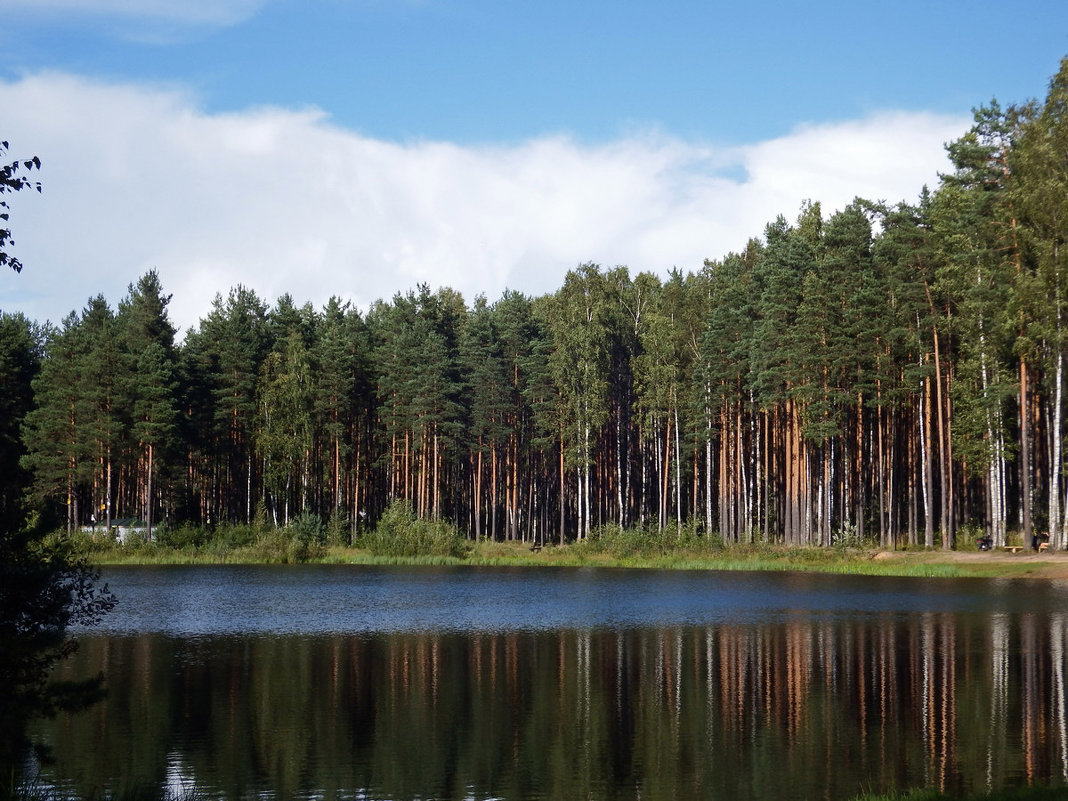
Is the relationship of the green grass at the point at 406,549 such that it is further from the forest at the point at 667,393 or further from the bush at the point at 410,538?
the forest at the point at 667,393

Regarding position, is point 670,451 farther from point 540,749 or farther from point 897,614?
point 540,749

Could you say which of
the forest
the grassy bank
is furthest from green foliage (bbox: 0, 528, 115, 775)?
the grassy bank

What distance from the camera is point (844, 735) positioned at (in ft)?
65.3

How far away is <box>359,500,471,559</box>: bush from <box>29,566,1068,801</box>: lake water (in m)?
28.6

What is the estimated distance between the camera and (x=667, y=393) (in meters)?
82.9

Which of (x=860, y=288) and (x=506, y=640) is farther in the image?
(x=860, y=288)

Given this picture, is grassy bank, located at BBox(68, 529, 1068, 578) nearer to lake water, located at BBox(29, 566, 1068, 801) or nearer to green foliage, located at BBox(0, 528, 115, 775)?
lake water, located at BBox(29, 566, 1068, 801)

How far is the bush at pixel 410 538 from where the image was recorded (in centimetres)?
7312

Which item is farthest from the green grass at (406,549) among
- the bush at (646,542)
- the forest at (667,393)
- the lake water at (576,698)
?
the lake water at (576,698)

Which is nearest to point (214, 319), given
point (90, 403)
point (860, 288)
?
point (90, 403)

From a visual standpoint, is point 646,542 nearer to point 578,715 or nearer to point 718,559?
point 718,559

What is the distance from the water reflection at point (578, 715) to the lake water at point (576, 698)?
0.25 ft

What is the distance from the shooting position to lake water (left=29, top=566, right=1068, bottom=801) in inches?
674

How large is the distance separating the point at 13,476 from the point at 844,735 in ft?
46.8
